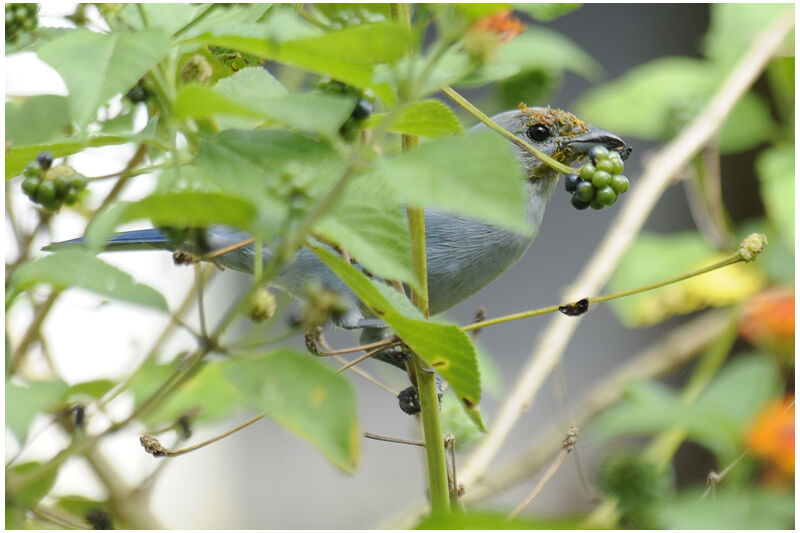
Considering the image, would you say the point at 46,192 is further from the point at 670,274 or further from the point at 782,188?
the point at 670,274

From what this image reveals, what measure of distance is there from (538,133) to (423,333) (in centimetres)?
99

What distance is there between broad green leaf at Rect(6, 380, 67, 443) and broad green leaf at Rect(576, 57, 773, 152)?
2.09 m

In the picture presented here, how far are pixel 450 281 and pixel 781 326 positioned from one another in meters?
1.11

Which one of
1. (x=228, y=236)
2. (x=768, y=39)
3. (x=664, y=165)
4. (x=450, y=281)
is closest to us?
(x=450, y=281)

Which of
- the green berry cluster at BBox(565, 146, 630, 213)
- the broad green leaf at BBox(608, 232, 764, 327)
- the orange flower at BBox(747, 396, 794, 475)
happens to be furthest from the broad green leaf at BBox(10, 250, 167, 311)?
the broad green leaf at BBox(608, 232, 764, 327)

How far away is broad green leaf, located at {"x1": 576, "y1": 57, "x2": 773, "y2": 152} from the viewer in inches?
102

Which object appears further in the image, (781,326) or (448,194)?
(781,326)

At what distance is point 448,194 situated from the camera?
57 centimetres

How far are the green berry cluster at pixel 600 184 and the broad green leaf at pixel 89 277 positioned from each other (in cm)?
49

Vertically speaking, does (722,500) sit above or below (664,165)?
below

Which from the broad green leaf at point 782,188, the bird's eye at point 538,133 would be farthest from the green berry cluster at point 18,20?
the broad green leaf at point 782,188

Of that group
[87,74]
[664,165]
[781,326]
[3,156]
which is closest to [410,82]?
[87,74]

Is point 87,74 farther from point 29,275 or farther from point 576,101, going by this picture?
point 576,101

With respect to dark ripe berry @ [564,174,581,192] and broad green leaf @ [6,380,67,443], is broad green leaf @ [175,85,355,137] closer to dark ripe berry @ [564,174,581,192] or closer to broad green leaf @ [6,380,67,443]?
broad green leaf @ [6,380,67,443]
